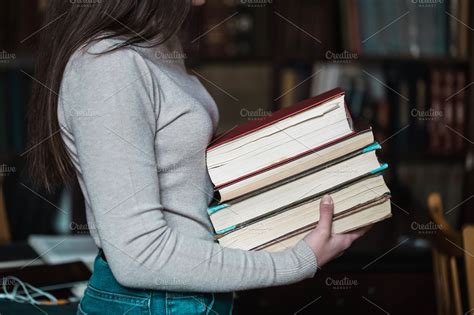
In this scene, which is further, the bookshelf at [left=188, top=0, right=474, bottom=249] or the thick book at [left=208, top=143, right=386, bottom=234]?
the bookshelf at [left=188, top=0, right=474, bottom=249]

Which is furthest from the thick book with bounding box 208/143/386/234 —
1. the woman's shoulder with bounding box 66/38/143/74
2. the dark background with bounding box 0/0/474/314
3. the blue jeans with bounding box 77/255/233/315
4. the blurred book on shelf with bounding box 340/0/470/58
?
the blurred book on shelf with bounding box 340/0/470/58

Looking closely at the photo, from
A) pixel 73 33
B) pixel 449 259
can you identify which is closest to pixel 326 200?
pixel 73 33

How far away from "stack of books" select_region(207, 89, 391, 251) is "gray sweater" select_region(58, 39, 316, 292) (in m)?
0.03

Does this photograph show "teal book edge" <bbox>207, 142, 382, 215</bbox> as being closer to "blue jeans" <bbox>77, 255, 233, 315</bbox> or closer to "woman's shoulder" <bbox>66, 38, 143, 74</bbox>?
"blue jeans" <bbox>77, 255, 233, 315</bbox>

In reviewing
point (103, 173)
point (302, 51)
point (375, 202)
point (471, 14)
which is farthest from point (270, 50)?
point (103, 173)

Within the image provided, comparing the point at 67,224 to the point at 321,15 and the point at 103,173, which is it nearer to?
the point at 321,15

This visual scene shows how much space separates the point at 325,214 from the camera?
973 mm

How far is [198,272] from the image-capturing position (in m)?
0.89

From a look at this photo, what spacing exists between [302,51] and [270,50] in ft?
0.38

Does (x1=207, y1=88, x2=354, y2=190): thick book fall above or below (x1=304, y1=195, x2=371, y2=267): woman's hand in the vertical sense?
above


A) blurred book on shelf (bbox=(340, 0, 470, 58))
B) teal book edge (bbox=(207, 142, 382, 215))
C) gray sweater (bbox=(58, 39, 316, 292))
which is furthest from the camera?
blurred book on shelf (bbox=(340, 0, 470, 58))

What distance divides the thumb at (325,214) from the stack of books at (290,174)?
13 mm

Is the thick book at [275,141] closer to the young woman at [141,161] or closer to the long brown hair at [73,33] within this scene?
the young woman at [141,161]

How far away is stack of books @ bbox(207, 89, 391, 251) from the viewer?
97cm
